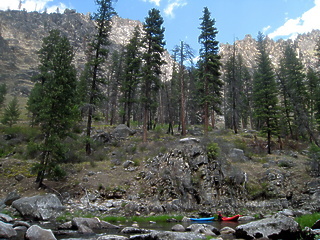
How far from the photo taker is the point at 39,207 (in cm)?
1411

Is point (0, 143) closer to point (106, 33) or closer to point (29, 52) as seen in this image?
A: point (106, 33)

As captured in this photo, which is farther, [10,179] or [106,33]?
[106,33]

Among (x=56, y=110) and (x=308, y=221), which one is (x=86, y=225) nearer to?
(x=308, y=221)

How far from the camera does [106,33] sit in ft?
88.2

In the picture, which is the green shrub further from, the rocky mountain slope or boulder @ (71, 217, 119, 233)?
the rocky mountain slope

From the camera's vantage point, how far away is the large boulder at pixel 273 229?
8.31m

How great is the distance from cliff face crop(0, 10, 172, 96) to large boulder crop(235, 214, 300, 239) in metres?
66.0

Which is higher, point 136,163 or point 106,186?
point 136,163

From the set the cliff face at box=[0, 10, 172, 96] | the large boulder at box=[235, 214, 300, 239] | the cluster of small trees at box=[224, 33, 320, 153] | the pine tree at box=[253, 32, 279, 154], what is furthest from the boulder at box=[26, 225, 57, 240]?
the cliff face at box=[0, 10, 172, 96]

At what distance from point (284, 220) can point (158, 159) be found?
45.7 feet

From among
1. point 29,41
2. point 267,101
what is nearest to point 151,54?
point 267,101

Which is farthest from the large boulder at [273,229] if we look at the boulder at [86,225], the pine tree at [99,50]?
the pine tree at [99,50]

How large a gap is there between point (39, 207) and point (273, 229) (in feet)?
42.0

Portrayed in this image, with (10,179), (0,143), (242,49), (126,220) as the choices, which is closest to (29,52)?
(0,143)
